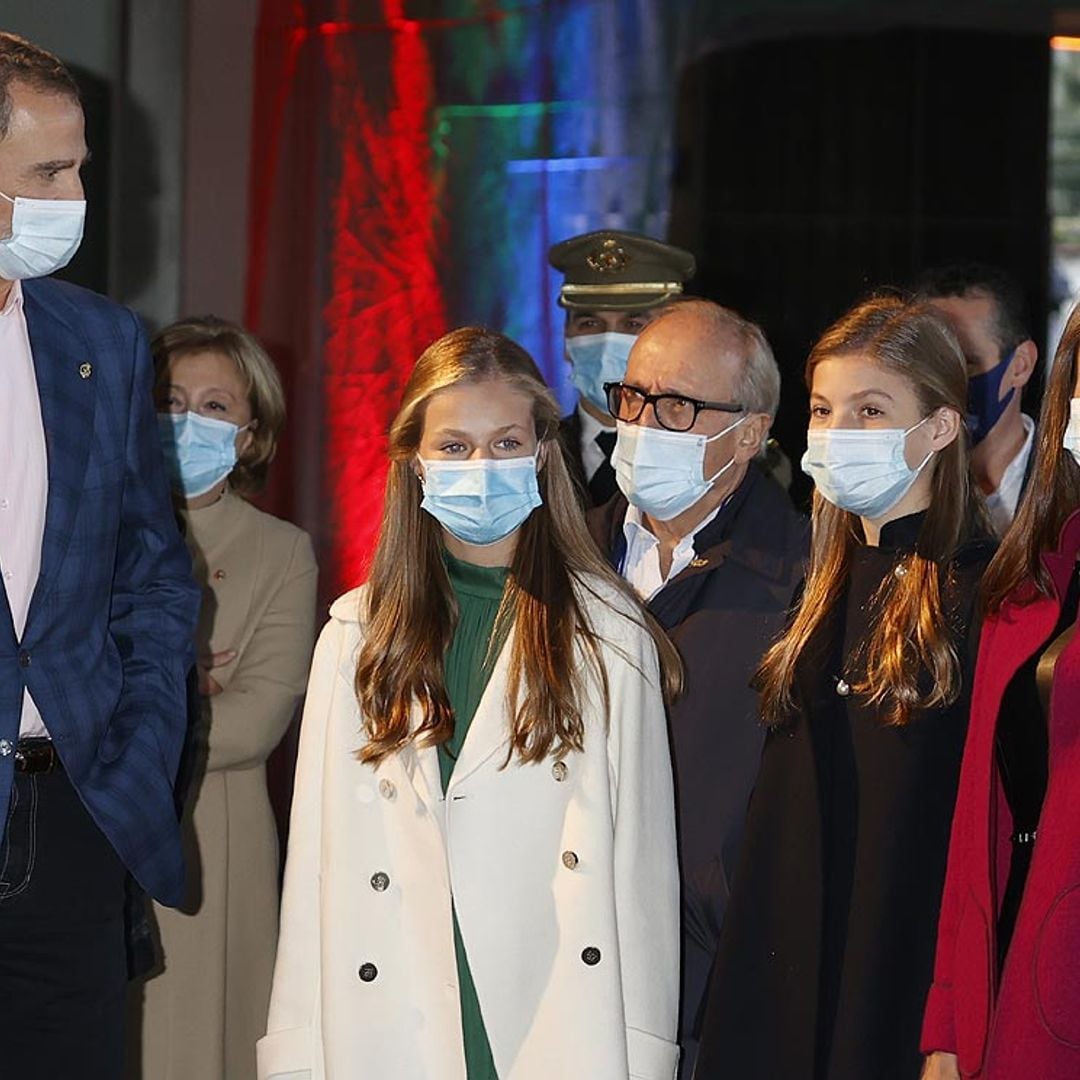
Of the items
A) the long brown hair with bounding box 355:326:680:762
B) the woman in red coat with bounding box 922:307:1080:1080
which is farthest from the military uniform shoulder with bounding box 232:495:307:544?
the woman in red coat with bounding box 922:307:1080:1080

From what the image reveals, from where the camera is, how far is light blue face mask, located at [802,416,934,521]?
3330 millimetres

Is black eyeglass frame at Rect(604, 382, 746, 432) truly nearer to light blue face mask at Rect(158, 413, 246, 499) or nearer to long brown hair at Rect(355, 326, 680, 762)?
long brown hair at Rect(355, 326, 680, 762)

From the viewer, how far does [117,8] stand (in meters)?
5.39

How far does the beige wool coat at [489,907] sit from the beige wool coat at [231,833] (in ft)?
3.37

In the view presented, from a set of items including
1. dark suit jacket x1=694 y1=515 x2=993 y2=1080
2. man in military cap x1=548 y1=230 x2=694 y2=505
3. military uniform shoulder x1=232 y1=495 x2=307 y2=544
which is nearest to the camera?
dark suit jacket x1=694 y1=515 x2=993 y2=1080

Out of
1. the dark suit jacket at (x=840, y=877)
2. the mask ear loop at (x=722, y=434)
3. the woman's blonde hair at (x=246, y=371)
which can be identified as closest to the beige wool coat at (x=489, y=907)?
the dark suit jacket at (x=840, y=877)

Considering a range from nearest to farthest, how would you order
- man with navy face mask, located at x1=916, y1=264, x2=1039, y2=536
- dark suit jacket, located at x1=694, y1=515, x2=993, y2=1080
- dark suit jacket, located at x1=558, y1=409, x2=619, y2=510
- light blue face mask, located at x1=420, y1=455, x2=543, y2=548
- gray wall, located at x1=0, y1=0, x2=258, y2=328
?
1. dark suit jacket, located at x1=694, y1=515, x2=993, y2=1080
2. light blue face mask, located at x1=420, y1=455, x2=543, y2=548
3. dark suit jacket, located at x1=558, y1=409, x2=619, y2=510
4. man with navy face mask, located at x1=916, y1=264, x2=1039, y2=536
5. gray wall, located at x1=0, y1=0, x2=258, y2=328

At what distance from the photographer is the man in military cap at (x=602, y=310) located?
4.61 meters

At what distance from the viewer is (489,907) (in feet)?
10.2

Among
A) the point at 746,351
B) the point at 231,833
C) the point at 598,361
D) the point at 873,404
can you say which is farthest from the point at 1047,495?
the point at 231,833

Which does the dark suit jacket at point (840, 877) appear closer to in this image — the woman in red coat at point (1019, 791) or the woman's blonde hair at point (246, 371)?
the woman in red coat at point (1019, 791)

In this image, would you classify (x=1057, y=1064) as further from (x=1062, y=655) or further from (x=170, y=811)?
(x=170, y=811)

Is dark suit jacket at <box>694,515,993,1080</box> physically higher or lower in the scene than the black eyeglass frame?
lower

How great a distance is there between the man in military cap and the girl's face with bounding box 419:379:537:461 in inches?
42.6
